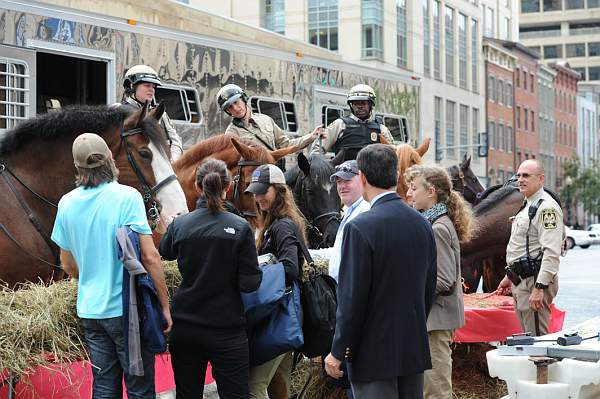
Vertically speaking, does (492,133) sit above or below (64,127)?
above

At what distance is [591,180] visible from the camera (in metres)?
84.2

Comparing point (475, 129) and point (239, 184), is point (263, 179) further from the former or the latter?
point (475, 129)

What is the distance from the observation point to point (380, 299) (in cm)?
517

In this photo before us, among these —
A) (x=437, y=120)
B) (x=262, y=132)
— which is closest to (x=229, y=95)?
(x=262, y=132)

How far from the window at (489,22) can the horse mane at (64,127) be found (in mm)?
70764

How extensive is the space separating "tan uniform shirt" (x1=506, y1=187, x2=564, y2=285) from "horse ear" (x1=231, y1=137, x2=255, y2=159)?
→ 248 cm

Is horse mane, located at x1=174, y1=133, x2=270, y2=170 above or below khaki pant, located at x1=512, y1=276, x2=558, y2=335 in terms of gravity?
above

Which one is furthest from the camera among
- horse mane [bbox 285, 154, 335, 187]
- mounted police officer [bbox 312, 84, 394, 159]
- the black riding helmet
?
mounted police officer [bbox 312, 84, 394, 159]

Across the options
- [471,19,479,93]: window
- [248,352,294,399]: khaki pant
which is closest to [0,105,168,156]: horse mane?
[248,352,294,399]: khaki pant

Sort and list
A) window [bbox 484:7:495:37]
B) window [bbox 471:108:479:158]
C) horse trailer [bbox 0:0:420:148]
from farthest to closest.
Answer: window [bbox 484:7:495:37] < window [bbox 471:108:479:158] < horse trailer [bbox 0:0:420:148]

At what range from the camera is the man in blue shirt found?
213 inches

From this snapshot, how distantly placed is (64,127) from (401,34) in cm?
5147

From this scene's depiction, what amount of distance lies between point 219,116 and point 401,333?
784 cm

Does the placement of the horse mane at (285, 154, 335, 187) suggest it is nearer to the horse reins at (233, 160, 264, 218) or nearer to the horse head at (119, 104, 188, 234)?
the horse reins at (233, 160, 264, 218)
